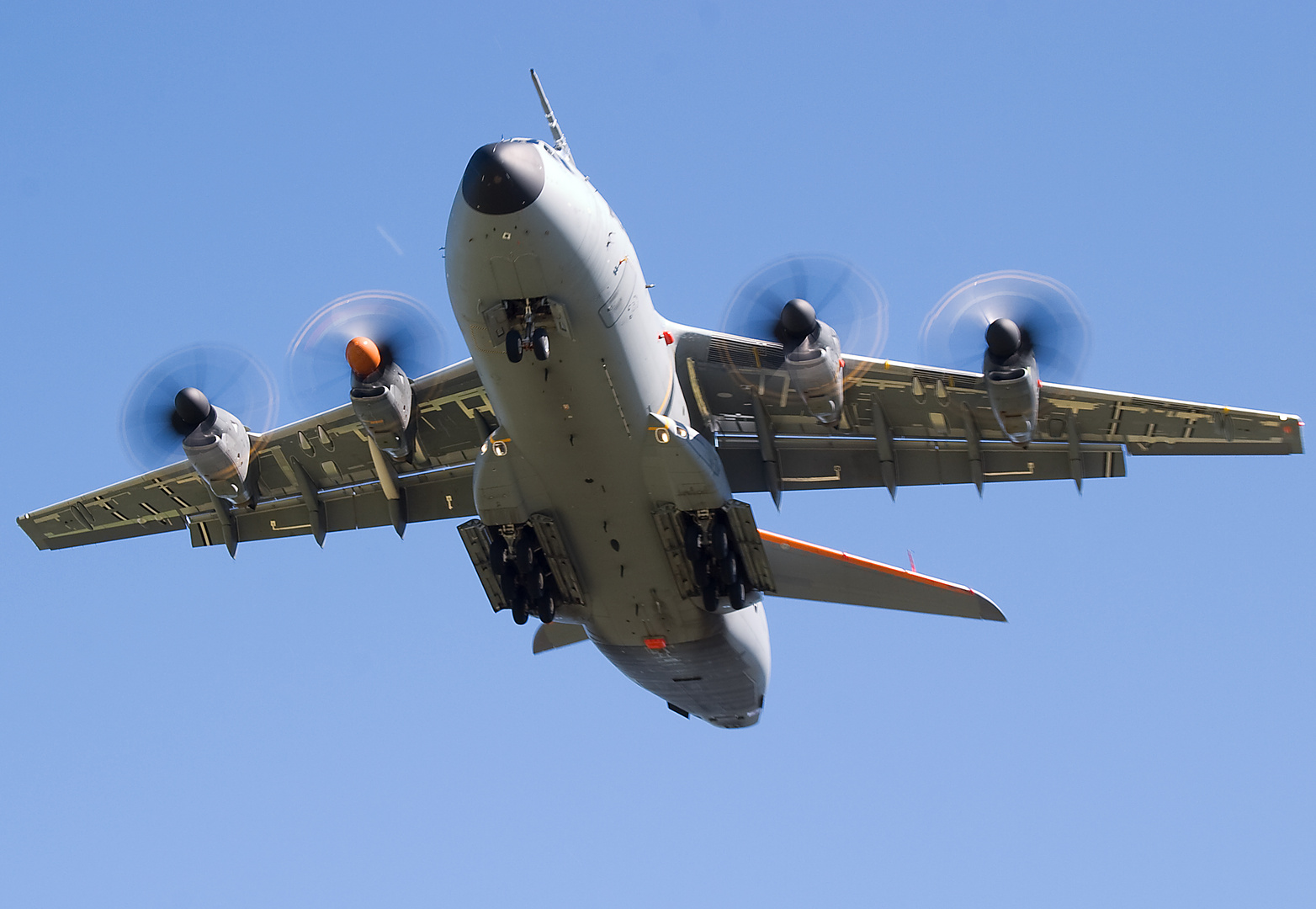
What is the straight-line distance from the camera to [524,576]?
16.8 m

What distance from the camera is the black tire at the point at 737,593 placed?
16.6 meters

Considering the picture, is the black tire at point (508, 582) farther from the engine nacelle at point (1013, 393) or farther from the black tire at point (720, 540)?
the engine nacelle at point (1013, 393)

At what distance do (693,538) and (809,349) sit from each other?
2.52 m

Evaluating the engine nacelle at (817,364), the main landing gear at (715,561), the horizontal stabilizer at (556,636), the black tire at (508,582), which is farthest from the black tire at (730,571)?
the horizontal stabilizer at (556,636)

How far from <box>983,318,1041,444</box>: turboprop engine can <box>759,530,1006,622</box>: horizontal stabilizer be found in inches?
132

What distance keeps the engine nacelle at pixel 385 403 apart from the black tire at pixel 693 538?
378 centimetres

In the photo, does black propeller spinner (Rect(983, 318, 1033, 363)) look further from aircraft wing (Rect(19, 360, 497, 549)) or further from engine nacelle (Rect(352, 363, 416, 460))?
engine nacelle (Rect(352, 363, 416, 460))

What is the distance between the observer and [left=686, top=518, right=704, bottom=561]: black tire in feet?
53.0

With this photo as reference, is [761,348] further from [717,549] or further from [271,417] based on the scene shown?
[271,417]

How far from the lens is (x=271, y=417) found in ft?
59.4

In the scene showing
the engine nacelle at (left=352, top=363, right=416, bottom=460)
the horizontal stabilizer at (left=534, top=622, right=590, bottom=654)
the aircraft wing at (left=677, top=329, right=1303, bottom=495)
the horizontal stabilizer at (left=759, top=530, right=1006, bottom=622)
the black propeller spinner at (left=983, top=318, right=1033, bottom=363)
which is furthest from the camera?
the horizontal stabilizer at (left=534, top=622, right=590, bottom=654)

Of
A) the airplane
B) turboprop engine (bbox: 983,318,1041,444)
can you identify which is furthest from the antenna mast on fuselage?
turboprop engine (bbox: 983,318,1041,444)

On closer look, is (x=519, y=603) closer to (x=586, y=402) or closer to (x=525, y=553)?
(x=525, y=553)

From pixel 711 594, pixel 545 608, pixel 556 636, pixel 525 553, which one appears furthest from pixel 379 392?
pixel 556 636
